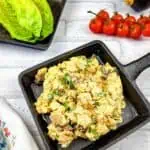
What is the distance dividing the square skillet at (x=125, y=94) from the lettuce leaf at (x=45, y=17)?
11 centimetres

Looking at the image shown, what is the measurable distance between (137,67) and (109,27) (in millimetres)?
197

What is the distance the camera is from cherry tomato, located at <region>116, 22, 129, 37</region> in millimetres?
963

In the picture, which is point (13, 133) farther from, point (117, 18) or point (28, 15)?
point (117, 18)

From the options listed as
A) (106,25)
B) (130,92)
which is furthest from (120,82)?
(106,25)

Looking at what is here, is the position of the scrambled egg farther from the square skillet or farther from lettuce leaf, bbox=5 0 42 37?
lettuce leaf, bbox=5 0 42 37

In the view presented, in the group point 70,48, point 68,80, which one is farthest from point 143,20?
point 68,80

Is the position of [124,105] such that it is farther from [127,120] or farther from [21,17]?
[21,17]

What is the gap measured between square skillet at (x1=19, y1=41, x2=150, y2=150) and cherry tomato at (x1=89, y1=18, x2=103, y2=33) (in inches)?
4.5

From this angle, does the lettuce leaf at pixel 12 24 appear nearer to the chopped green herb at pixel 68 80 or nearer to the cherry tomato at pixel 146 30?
the chopped green herb at pixel 68 80

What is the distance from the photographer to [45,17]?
0.94 metres

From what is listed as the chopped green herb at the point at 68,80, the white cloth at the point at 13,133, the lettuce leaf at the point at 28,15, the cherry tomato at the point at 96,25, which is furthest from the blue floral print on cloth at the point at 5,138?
the cherry tomato at the point at 96,25

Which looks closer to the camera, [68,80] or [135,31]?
[68,80]

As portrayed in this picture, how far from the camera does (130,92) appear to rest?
31.7 inches

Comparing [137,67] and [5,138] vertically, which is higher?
[137,67]
